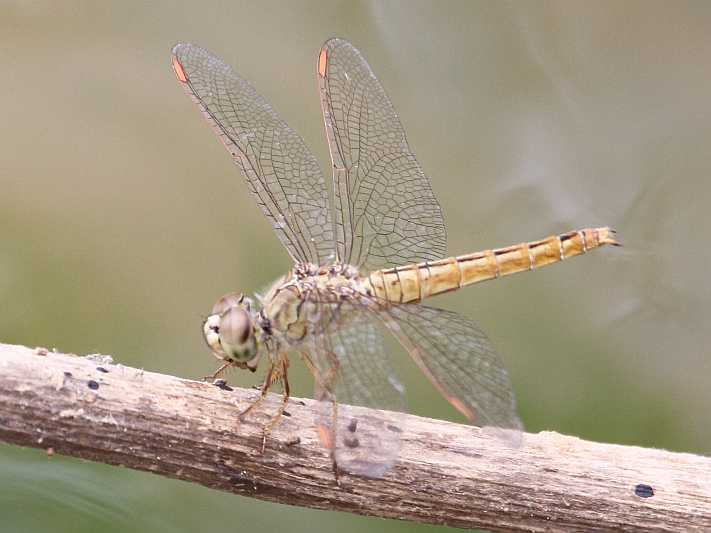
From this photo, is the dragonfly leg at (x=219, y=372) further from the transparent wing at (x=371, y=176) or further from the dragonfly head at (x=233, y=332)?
the transparent wing at (x=371, y=176)

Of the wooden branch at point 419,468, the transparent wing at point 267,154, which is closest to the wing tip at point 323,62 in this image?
the transparent wing at point 267,154

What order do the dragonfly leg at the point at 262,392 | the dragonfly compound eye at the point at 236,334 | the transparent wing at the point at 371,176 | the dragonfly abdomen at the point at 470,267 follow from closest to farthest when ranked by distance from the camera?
the dragonfly leg at the point at 262,392, the dragonfly compound eye at the point at 236,334, the dragonfly abdomen at the point at 470,267, the transparent wing at the point at 371,176

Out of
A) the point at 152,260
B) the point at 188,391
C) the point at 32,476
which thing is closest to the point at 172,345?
the point at 152,260

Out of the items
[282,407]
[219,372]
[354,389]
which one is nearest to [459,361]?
[354,389]

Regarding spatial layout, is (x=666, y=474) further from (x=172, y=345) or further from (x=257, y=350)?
(x=172, y=345)

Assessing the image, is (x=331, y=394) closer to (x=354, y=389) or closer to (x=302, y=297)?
(x=354, y=389)

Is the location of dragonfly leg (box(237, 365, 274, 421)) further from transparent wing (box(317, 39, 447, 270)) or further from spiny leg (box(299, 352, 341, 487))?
transparent wing (box(317, 39, 447, 270))
